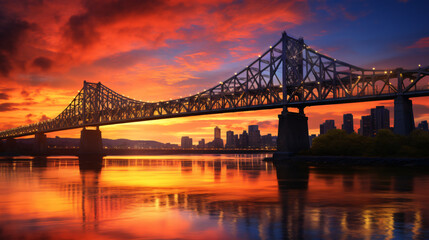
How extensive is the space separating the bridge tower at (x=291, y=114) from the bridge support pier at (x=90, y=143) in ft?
306

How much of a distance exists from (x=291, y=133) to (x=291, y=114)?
5252 millimetres

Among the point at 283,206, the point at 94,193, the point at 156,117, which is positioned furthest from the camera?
the point at 156,117

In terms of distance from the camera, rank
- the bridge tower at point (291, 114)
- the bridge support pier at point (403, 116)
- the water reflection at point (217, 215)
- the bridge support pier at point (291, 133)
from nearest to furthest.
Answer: the water reflection at point (217, 215) < the bridge support pier at point (403, 116) < the bridge support pier at point (291, 133) < the bridge tower at point (291, 114)

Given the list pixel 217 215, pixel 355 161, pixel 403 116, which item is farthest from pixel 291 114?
pixel 217 215

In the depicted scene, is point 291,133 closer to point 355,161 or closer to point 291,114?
point 291,114

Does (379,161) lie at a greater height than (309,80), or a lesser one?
lesser

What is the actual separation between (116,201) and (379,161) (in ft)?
171

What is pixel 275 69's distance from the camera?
106250 millimetres

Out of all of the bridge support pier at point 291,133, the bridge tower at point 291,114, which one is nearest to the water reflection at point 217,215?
the bridge support pier at point 291,133

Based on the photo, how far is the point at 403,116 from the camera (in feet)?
247

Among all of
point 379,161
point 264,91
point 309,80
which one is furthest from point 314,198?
point 264,91

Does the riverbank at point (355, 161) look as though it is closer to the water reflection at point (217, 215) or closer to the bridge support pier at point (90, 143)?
the water reflection at point (217, 215)

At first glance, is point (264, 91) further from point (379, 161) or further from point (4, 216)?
point (4, 216)

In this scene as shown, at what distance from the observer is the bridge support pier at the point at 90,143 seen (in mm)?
165875
